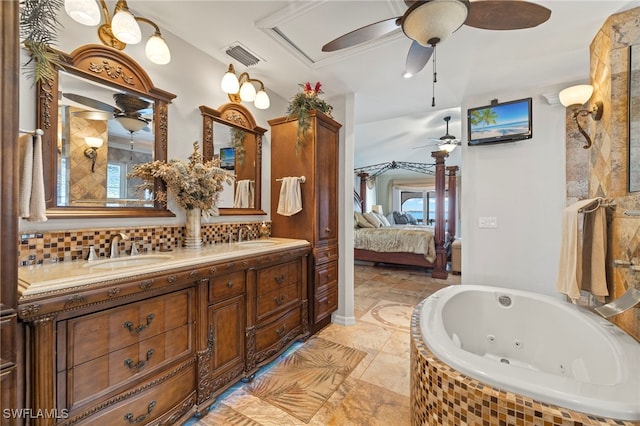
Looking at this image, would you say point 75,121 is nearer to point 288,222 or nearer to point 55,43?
point 55,43

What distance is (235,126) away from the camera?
8.26ft

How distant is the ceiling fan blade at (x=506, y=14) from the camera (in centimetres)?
126

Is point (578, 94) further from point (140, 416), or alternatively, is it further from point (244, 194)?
point (140, 416)

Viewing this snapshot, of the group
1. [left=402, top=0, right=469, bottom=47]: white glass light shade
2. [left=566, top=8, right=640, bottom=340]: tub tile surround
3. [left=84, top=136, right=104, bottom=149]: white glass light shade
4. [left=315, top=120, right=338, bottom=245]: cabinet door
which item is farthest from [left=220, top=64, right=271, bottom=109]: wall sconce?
[left=566, top=8, right=640, bottom=340]: tub tile surround

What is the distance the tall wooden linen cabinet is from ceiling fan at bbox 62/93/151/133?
1.21 m

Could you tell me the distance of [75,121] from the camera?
5.13 feet

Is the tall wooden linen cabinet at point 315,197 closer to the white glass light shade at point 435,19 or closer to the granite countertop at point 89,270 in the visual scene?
the granite countertop at point 89,270

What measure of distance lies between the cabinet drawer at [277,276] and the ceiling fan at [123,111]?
4.46 feet

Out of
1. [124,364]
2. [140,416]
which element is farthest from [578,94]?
[140,416]

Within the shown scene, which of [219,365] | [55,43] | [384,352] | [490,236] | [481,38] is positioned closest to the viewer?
[55,43]

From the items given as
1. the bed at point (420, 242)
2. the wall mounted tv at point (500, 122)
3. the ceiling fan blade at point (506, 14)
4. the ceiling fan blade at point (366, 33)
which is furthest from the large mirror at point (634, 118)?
the bed at point (420, 242)

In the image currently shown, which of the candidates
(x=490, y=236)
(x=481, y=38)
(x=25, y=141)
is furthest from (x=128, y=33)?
(x=490, y=236)

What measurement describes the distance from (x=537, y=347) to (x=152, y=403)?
2.46 meters

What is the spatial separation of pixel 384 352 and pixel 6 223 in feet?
8.22
